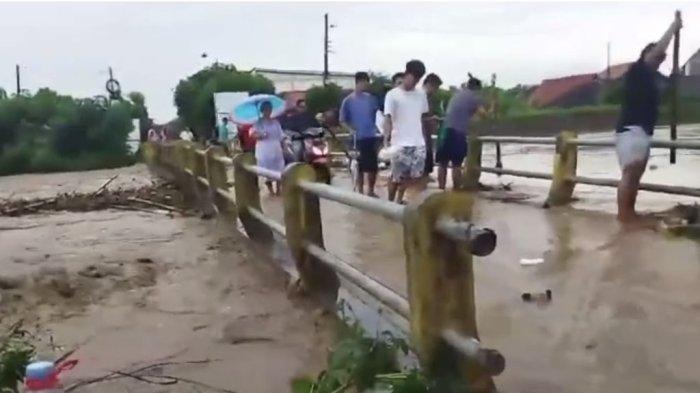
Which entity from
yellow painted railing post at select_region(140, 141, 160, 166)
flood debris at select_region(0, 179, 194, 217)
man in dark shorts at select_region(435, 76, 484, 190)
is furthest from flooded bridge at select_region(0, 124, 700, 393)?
yellow painted railing post at select_region(140, 141, 160, 166)

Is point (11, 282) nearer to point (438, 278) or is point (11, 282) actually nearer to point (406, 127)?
point (406, 127)

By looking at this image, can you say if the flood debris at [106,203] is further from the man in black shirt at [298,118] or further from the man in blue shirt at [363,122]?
the man in black shirt at [298,118]

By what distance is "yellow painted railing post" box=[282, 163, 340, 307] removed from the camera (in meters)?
5.95

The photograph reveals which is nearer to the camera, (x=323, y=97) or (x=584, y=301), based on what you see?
(x=584, y=301)

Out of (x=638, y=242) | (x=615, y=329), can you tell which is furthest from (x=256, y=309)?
(x=638, y=242)

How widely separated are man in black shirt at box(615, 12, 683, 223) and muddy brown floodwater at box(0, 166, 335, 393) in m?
3.19

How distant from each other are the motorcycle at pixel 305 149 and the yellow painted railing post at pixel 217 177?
2624 mm

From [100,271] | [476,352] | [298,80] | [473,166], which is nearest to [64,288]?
[100,271]

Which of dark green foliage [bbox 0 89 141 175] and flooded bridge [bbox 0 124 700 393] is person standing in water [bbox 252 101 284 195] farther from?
dark green foliage [bbox 0 89 141 175]

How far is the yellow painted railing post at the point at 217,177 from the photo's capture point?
10.8m

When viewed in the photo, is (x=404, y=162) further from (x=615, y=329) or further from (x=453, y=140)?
(x=615, y=329)

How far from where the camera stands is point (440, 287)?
3.49 metres

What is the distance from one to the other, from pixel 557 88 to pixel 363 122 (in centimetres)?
5240

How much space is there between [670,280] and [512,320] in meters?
1.39
